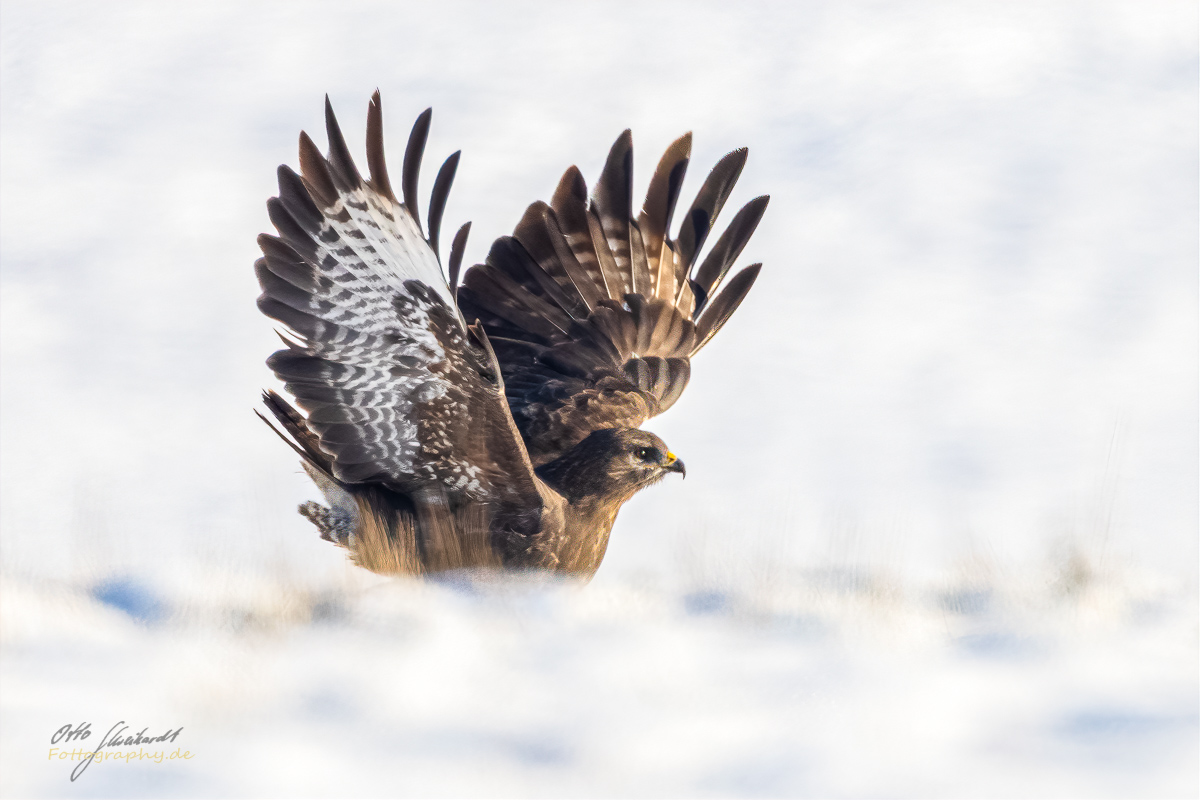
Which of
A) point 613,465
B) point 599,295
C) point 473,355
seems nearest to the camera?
point 473,355

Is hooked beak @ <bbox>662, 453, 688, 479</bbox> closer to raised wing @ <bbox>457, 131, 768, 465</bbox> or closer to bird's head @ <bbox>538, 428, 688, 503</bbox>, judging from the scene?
bird's head @ <bbox>538, 428, 688, 503</bbox>

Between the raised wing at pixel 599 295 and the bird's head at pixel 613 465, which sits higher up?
Answer: the raised wing at pixel 599 295

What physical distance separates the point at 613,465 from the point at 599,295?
155 cm

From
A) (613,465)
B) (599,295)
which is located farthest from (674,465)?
(599,295)

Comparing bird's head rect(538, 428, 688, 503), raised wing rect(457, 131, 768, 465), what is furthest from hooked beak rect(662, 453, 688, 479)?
raised wing rect(457, 131, 768, 465)

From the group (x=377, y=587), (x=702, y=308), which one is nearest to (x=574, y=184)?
(x=702, y=308)

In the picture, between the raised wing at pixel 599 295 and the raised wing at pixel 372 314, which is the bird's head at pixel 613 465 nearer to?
the raised wing at pixel 599 295

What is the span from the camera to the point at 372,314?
579 centimetres

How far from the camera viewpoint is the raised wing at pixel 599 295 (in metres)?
7.41

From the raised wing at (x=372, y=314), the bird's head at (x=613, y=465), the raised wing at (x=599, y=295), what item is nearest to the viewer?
the raised wing at (x=372, y=314)

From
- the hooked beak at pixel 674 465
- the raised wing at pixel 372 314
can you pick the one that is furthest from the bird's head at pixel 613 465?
the raised wing at pixel 372 314

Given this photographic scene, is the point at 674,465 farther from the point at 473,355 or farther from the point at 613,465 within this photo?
the point at 473,355

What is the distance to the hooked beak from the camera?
6777 millimetres

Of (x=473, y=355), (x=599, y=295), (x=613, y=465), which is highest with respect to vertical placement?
(x=599, y=295)
